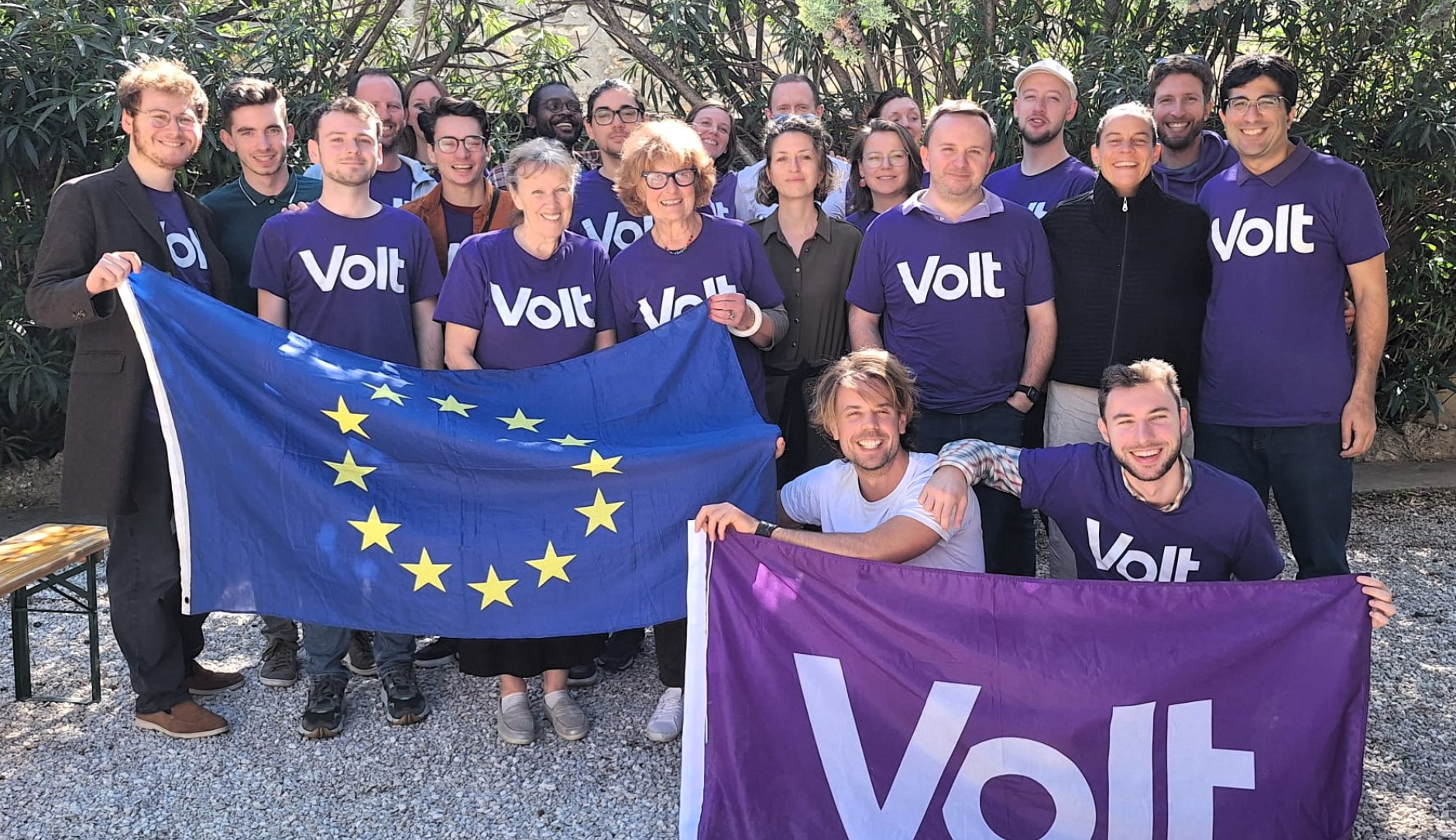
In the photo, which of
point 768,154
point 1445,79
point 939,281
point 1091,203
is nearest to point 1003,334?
point 939,281

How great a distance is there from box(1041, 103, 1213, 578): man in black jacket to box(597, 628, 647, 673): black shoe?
151cm

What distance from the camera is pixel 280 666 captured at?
4.38 metres

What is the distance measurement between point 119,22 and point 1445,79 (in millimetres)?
6363

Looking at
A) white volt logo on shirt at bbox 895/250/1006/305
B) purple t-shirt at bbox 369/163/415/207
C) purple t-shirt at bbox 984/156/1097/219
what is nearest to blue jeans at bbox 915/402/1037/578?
white volt logo on shirt at bbox 895/250/1006/305

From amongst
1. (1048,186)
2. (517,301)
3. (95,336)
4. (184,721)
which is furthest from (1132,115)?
(184,721)

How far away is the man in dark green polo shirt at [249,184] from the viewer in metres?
4.27

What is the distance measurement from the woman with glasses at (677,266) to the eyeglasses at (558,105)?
1516mm

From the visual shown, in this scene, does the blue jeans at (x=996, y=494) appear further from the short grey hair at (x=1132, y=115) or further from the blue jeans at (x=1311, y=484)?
the short grey hair at (x=1132, y=115)

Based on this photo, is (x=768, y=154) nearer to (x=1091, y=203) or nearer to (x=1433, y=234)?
(x=1091, y=203)

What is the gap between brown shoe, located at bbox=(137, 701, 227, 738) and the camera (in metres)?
3.95

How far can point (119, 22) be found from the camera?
20.8 feet

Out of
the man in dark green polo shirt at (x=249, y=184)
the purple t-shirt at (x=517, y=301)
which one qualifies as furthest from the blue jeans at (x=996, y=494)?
the man in dark green polo shirt at (x=249, y=184)

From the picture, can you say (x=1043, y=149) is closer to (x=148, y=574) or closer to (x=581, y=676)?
(x=581, y=676)

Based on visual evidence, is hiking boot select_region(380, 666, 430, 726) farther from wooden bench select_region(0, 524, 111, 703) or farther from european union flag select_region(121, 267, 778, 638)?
wooden bench select_region(0, 524, 111, 703)
